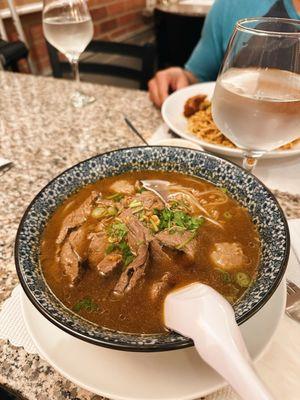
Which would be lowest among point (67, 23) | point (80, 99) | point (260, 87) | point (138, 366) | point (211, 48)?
point (138, 366)

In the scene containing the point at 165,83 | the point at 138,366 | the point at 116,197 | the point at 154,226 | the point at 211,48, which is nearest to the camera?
the point at 138,366

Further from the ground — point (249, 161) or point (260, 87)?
point (260, 87)

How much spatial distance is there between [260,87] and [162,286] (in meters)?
0.57

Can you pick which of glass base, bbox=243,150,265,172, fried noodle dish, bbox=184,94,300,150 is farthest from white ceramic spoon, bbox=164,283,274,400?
fried noodle dish, bbox=184,94,300,150

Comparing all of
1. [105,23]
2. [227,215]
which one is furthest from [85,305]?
[105,23]

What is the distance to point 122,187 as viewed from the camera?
1.07 m

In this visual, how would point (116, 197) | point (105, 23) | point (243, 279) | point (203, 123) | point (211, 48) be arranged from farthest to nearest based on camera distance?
point (105, 23), point (211, 48), point (203, 123), point (116, 197), point (243, 279)

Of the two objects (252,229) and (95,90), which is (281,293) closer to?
(252,229)

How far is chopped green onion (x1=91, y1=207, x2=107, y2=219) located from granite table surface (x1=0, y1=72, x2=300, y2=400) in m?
0.27

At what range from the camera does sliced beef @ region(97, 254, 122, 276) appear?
2.66ft

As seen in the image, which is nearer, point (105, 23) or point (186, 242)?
point (186, 242)

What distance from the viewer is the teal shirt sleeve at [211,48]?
2.21 metres

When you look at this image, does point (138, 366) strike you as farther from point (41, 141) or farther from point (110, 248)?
point (41, 141)

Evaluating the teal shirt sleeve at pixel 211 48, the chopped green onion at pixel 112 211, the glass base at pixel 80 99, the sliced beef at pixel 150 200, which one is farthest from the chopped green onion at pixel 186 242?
the teal shirt sleeve at pixel 211 48
